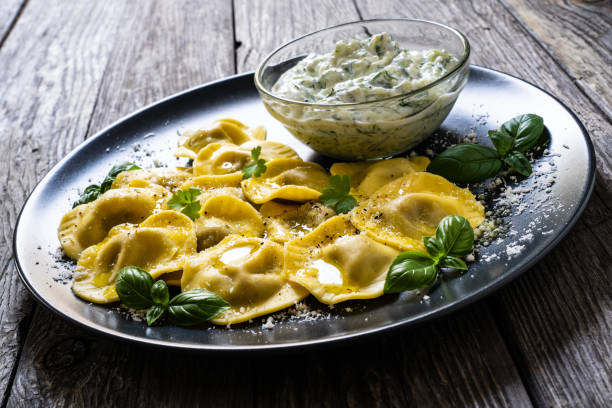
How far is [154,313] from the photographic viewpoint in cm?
A: 238

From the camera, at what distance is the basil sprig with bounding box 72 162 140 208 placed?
3.22 m

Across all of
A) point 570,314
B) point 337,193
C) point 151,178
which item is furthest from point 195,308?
point 570,314

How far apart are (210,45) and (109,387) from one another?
361 centimetres

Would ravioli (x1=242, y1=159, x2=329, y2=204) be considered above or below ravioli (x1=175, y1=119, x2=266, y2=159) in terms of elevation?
above

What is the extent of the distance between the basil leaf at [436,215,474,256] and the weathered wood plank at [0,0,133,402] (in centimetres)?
180

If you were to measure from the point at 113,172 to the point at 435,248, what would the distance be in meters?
1.86

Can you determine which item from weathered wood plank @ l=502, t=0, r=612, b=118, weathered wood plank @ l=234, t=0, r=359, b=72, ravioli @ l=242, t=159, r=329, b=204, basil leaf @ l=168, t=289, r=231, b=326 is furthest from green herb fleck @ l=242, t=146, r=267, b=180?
weathered wood plank @ l=502, t=0, r=612, b=118

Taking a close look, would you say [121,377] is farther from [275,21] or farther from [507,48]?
[275,21]

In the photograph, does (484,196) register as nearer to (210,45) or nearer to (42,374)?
(42,374)

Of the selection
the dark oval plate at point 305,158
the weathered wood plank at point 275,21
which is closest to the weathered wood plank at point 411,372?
the dark oval plate at point 305,158

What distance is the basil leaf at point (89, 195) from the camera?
322cm

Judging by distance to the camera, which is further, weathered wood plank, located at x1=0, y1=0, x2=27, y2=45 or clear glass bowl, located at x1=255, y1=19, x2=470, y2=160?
weathered wood plank, located at x1=0, y1=0, x2=27, y2=45

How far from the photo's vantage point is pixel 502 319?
2.26 m

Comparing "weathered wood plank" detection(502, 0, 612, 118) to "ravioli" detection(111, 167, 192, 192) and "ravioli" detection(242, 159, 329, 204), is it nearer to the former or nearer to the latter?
"ravioli" detection(242, 159, 329, 204)
